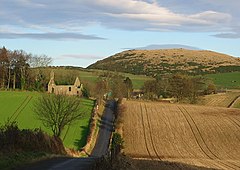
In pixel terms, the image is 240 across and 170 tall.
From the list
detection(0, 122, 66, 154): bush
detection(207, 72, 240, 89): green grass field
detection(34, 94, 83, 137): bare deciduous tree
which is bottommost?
detection(34, 94, 83, 137): bare deciduous tree

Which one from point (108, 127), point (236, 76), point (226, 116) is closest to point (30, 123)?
point (108, 127)

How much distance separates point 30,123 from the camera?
2603 inches

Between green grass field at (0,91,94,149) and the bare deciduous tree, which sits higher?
the bare deciduous tree

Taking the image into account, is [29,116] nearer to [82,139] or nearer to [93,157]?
[82,139]

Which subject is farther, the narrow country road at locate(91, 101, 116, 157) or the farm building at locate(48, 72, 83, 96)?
the farm building at locate(48, 72, 83, 96)

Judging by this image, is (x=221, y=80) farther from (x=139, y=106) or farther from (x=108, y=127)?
(x=108, y=127)

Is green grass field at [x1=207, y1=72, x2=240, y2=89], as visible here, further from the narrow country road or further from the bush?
the bush

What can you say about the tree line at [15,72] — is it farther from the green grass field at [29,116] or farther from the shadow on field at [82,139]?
the shadow on field at [82,139]

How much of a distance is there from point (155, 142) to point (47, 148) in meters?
30.8

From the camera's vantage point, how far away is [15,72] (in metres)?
102

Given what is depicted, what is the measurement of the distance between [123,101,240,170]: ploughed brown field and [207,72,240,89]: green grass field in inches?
1806

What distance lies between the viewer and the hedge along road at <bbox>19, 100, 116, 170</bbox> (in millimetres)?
17547

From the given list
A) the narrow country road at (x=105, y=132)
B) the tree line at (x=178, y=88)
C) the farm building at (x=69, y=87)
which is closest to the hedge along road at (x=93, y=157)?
the narrow country road at (x=105, y=132)

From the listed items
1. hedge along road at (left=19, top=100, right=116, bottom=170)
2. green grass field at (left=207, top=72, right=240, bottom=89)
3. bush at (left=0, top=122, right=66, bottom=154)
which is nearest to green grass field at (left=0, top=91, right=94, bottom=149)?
hedge along road at (left=19, top=100, right=116, bottom=170)
